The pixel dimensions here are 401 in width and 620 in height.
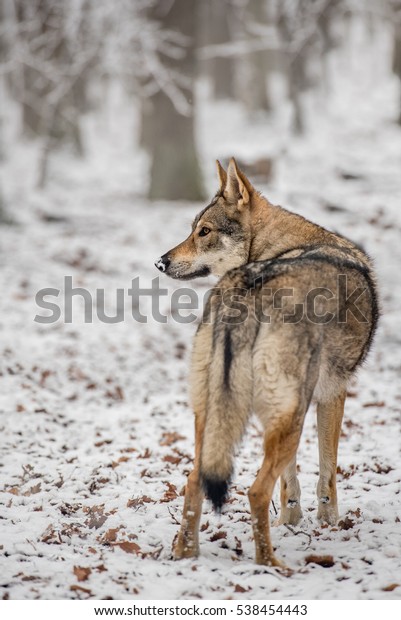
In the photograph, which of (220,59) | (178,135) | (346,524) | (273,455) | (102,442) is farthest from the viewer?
(220,59)

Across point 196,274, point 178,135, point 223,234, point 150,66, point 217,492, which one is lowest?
point 217,492

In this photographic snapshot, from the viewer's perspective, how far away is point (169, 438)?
6738mm

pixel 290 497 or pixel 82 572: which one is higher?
pixel 290 497

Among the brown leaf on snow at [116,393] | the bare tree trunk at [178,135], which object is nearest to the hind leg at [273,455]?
the brown leaf on snow at [116,393]

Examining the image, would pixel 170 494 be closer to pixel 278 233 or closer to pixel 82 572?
pixel 82 572

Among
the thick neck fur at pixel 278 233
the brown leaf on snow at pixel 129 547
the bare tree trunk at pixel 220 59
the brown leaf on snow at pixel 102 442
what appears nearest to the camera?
the brown leaf on snow at pixel 129 547

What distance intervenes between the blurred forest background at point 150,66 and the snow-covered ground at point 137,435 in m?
1.55

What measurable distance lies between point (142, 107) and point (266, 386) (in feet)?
90.0

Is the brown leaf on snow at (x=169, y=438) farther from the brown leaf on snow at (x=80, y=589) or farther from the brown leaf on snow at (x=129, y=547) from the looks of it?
the brown leaf on snow at (x=80, y=589)

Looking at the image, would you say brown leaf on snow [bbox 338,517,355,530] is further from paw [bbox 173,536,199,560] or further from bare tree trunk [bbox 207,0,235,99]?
bare tree trunk [bbox 207,0,235,99]

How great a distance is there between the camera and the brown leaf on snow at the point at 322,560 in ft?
13.3

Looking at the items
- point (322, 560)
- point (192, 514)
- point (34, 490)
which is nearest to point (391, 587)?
point (322, 560)

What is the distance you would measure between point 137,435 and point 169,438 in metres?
0.39

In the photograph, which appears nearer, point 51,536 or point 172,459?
point 51,536
